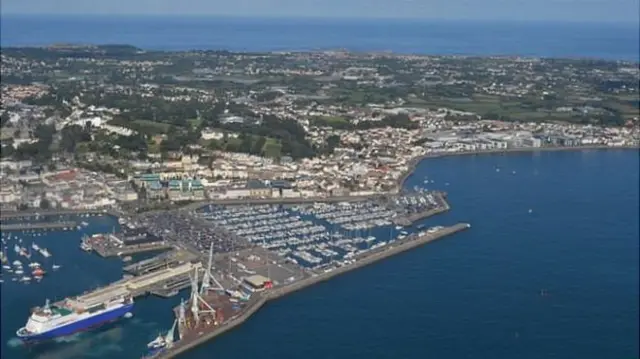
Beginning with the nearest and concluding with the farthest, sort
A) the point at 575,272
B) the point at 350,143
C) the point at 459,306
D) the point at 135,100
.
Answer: the point at 459,306 → the point at 575,272 → the point at 350,143 → the point at 135,100

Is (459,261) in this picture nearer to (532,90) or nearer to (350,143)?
(350,143)

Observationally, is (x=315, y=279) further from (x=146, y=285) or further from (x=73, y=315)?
(x=73, y=315)

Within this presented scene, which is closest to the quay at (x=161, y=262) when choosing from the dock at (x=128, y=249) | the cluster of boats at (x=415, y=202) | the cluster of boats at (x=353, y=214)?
the dock at (x=128, y=249)

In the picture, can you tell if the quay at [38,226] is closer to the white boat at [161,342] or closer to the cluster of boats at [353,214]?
the cluster of boats at [353,214]

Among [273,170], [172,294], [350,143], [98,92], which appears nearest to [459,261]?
[172,294]

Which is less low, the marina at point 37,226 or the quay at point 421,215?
the quay at point 421,215

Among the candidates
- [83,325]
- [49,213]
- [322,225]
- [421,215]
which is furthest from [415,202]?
[83,325]
